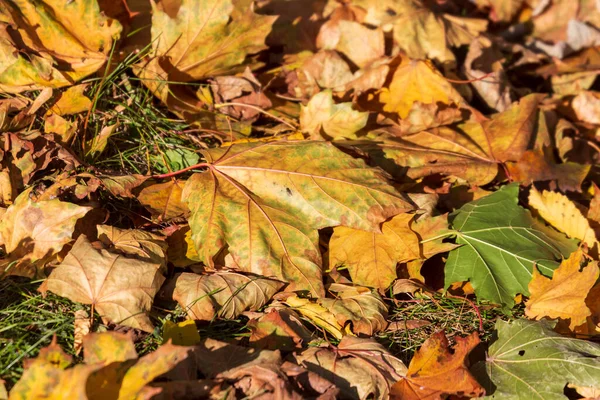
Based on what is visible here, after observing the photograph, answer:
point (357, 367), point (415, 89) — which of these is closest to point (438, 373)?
point (357, 367)

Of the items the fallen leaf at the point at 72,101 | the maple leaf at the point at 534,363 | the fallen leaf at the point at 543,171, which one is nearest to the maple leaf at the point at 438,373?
the maple leaf at the point at 534,363

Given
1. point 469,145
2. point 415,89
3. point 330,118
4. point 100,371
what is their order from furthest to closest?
point 415,89
point 469,145
point 330,118
point 100,371

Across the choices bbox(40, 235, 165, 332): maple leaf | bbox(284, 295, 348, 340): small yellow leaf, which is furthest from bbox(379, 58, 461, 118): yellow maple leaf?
bbox(40, 235, 165, 332): maple leaf

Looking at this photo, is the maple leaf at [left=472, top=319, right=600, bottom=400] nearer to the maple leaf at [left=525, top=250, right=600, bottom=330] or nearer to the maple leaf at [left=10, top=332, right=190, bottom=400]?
the maple leaf at [left=525, top=250, right=600, bottom=330]

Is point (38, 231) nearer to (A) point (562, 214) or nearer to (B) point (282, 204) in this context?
(B) point (282, 204)

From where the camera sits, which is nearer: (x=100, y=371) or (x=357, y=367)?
(x=100, y=371)

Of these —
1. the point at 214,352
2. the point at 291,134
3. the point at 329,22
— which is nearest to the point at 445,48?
the point at 329,22

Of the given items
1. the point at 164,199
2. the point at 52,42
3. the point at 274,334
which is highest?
the point at 52,42

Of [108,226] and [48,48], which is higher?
[48,48]

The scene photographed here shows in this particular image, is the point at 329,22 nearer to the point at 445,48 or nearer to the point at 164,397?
the point at 445,48
